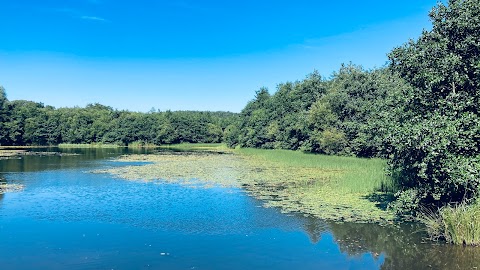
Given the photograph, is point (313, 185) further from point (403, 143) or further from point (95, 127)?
point (95, 127)

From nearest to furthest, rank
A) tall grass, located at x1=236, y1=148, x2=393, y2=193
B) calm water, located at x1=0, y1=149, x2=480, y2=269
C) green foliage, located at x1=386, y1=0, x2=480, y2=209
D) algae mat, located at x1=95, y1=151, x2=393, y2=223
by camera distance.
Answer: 1. calm water, located at x1=0, y1=149, x2=480, y2=269
2. green foliage, located at x1=386, y1=0, x2=480, y2=209
3. algae mat, located at x1=95, y1=151, x2=393, y2=223
4. tall grass, located at x1=236, y1=148, x2=393, y2=193

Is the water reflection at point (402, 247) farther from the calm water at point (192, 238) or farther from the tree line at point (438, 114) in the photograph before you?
the tree line at point (438, 114)

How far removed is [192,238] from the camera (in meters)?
11.8

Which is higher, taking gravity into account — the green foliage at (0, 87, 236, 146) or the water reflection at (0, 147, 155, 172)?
the green foliage at (0, 87, 236, 146)

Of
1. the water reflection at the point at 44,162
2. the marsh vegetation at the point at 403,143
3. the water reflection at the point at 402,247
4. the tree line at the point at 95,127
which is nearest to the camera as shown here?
the water reflection at the point at 402,247

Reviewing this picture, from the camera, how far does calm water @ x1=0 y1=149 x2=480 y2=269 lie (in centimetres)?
971

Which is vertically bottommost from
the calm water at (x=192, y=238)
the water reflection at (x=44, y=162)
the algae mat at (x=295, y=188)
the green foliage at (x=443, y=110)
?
the calm water at (x=192, y=238)

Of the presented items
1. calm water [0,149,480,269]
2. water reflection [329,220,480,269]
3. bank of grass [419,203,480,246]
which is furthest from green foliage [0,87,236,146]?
bank of grass [419,203,480,246]

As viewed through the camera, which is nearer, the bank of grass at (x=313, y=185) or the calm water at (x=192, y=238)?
the calm water at (x=192, y=238)

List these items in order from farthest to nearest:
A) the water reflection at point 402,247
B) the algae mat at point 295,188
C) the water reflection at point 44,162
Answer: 1. the water reflection at point 44,162
2. the algae mat at point 295,188
3. the water reflection at point 402,247

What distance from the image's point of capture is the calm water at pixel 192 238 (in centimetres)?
971

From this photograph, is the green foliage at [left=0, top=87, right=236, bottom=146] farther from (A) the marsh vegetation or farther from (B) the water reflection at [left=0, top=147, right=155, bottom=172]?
(A) the marsh vegetation

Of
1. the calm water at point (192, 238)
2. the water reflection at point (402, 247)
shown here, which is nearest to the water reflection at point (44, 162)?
the calm water at point (192, 238)

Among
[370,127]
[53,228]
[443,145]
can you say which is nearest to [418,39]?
→ [370,127]
